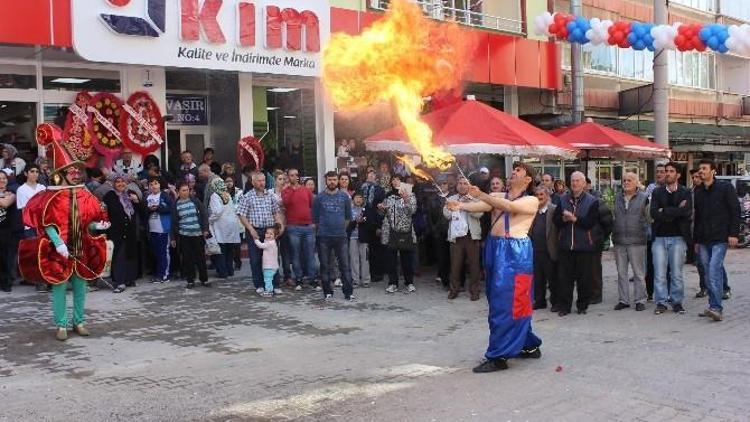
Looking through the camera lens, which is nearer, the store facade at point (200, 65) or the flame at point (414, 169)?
the flame at point (414, 169)

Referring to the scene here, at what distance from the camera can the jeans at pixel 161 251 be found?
11.7 m

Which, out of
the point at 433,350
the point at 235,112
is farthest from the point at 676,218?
the point at 235,112

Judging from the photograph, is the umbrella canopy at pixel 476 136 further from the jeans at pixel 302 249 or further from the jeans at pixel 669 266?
the jeans at pixel 669 266

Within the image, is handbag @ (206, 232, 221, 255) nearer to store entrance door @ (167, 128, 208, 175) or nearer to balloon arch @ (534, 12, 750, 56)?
store entrance door @ (167, 128, 208, 175)

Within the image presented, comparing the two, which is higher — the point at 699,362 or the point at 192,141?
the point at 192,141

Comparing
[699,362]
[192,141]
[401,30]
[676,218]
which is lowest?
[699,362]

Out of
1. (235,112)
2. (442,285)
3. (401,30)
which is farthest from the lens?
(235,112)

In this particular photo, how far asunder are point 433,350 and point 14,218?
6.62 metres

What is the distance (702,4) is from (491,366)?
24.9 meters

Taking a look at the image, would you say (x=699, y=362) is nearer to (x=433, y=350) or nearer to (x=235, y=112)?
(x=433, y=350)

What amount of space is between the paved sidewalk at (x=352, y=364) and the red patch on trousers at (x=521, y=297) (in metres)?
0.50

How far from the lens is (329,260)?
35.1 ft

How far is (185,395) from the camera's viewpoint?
6.07m

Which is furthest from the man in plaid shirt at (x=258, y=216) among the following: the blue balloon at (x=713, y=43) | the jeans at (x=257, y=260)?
the blue balloon at (x=713, y=43)
